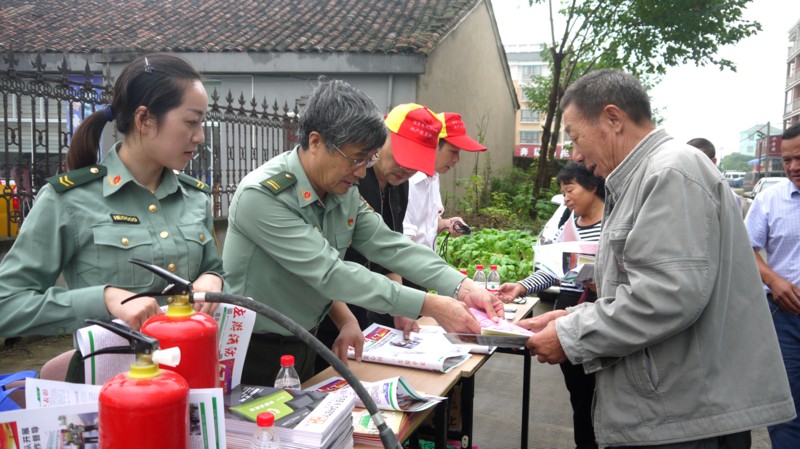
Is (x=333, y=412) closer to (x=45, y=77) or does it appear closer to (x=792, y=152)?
(x=792, y=152)

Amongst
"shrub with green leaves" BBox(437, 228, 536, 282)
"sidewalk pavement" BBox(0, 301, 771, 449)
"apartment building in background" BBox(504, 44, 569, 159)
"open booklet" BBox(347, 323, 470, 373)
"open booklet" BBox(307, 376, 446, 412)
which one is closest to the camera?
"open booklet" BBox(307, 376, 446, 412)

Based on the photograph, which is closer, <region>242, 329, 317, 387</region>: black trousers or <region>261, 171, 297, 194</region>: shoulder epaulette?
<region>261, 171, 297, 194</region>: shoulder epaulette

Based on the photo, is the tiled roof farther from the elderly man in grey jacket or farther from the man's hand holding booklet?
the elderly man in grey jacket

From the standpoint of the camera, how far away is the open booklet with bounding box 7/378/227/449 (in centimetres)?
105

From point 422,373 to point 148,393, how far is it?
1529 mm

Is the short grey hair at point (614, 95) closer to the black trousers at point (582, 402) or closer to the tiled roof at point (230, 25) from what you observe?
the black trousers at point (582, 402)

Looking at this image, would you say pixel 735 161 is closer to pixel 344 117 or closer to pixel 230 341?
pixel 344 117

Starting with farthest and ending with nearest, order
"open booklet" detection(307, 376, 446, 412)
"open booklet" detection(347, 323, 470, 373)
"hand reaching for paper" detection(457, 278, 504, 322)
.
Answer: "open booklet" detection(347, 323, 470, 373) < "hand reaching for paper" detection(457, 278, 504, 322) < "open booklet" detection(307, 376, 446, 412)

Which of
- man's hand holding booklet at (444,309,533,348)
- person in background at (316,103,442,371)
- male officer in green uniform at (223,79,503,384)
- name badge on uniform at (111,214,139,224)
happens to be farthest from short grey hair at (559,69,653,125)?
name badge on uniform at (111,214,139,224)

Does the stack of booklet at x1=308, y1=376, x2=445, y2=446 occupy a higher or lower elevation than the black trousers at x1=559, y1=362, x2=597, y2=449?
higher

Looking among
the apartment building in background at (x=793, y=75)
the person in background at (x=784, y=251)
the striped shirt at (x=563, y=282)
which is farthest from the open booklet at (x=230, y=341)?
the apartment building in background at (x=793, y=75)

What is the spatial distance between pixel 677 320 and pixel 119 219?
1.69 m

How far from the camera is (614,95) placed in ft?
6.43

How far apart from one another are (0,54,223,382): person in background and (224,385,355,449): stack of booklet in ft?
0.93
